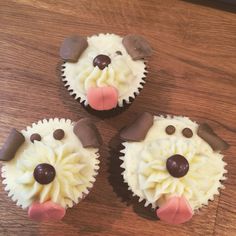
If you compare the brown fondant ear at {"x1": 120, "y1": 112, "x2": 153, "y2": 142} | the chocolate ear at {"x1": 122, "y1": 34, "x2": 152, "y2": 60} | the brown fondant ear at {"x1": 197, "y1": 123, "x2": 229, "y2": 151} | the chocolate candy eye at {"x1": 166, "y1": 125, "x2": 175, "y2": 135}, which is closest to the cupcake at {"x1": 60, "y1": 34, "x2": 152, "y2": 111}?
the chocolate ear at {"x1": 122, "y1": 34, "x2": 152, "y2": 60}

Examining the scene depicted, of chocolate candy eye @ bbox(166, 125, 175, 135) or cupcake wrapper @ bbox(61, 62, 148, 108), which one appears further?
cupcake wrapper @ bbox(61, 62, 148, 108)

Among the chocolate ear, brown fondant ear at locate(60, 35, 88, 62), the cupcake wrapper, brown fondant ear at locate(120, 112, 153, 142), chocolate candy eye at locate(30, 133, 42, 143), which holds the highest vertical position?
the chocolate ear

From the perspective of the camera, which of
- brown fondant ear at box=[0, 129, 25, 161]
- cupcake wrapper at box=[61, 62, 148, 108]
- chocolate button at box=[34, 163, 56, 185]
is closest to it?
chocolate button at box=[34, 163, 56, 185]

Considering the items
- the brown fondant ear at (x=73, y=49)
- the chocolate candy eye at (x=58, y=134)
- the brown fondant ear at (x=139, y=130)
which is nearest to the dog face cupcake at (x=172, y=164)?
the brown fondant ear at (x=139, y=130)

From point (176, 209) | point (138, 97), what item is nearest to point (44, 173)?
point (176, 209)

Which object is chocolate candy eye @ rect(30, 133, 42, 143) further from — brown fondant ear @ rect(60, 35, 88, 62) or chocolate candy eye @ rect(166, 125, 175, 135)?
chocolate candy eye @ rect(166, 125, 175, 135)

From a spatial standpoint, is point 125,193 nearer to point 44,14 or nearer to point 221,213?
point 221,213

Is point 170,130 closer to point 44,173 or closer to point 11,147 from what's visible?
point 44,173

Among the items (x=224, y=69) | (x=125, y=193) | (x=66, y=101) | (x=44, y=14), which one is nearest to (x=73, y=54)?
(x=66, y=101)
